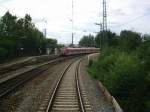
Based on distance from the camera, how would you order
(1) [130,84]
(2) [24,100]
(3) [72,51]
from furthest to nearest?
(3) [72,51]
(1) [130,84]
(2) [24,100]

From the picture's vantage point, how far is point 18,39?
8550 cm

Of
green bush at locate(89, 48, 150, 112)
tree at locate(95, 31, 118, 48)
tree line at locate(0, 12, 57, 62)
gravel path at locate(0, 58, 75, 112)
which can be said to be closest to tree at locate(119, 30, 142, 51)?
tree at locate(95, 31, 118, 48)

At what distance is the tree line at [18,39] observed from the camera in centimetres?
7406

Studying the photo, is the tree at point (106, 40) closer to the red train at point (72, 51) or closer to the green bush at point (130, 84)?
the red train at point (72, 51)

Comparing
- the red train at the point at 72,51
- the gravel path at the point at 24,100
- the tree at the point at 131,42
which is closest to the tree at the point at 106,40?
the red train at the point at 72,51

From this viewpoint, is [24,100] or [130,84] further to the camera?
[130,84]

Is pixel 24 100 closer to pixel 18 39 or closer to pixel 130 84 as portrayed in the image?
pixel 130 84

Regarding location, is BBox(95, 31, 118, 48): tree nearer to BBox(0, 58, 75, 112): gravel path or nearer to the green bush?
the green bush

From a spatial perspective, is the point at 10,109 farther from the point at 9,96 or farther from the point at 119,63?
the point at 119,63

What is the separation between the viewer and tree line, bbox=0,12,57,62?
74062 millimetres

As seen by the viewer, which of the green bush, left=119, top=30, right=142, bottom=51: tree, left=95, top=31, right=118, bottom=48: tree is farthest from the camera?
left=95, top=31, right=118, bottom=48: tree

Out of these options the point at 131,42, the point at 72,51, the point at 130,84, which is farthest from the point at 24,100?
the point at 72,51

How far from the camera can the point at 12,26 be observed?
102m

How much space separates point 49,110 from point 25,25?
93.8 meters
